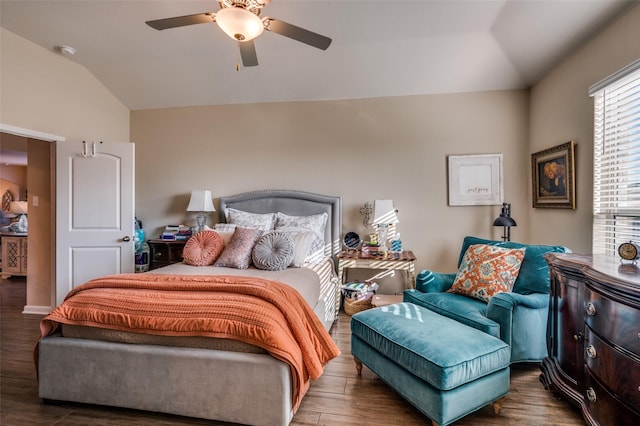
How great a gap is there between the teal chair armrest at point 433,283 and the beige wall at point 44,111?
167 inches

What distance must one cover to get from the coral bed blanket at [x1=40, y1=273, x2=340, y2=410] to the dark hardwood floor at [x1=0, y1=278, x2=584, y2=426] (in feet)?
0.95

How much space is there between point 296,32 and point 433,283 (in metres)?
2.30

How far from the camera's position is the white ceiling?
2709 millimetres

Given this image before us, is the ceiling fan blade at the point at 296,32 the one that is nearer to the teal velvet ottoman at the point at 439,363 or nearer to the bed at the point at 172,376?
the bed at the point at 172,376

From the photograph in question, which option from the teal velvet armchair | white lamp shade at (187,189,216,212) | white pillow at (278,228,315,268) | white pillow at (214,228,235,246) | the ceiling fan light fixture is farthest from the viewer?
white lamp shade at (187,189,216,212)

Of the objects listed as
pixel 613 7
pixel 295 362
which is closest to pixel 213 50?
pixel 295 362

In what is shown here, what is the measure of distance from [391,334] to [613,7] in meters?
2.79

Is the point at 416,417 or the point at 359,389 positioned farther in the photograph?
the point at 359,389

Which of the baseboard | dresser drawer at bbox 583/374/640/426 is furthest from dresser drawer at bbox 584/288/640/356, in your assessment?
the baseboard

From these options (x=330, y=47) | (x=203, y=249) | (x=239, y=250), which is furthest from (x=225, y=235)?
(x=330, y=47)

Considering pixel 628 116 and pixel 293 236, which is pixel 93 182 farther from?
pixel 628 116

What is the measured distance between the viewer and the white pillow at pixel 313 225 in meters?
3.59

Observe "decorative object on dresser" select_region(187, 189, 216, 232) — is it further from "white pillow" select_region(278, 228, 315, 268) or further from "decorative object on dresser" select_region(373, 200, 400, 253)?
"decorative object on dresser" select_region(373, 200, 400, 253)

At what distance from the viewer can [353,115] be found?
13.2 feet
